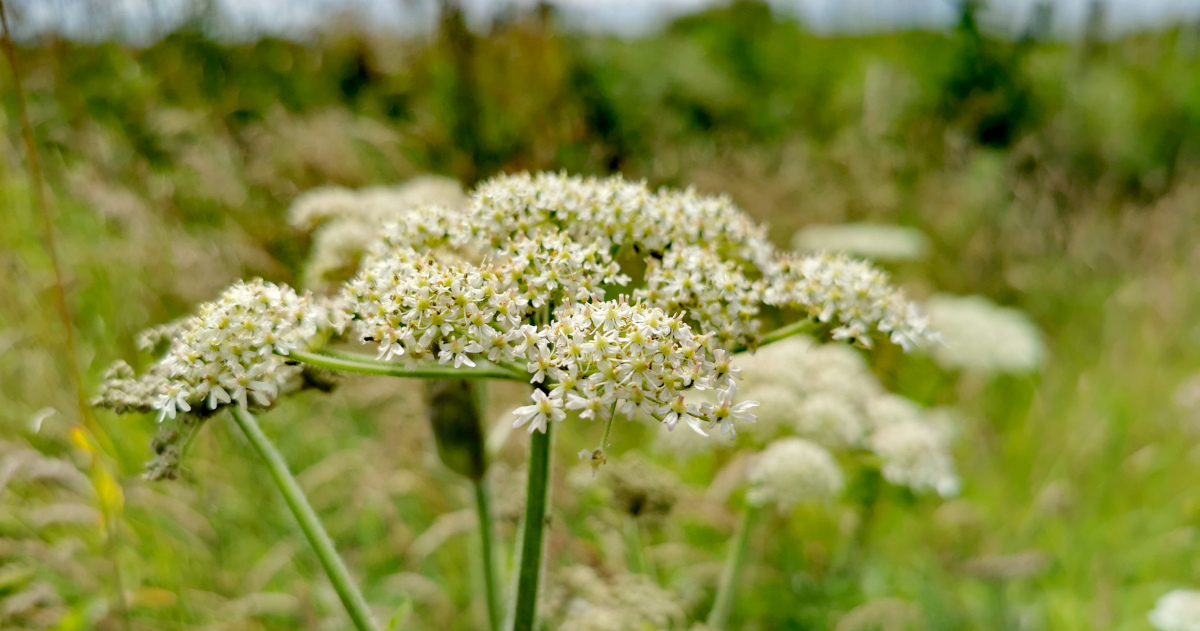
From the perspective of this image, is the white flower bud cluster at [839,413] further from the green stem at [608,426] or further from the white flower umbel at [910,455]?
the green stem at [608,426]

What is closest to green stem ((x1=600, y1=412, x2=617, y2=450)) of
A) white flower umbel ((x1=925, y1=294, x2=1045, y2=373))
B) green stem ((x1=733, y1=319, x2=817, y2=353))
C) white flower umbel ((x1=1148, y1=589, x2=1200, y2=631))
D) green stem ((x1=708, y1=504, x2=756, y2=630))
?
green stem ((x1=733, y1=319, x2=817, y2=353))

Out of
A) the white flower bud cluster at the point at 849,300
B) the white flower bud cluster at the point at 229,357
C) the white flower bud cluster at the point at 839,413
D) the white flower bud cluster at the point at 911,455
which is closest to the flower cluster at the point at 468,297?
the white flower bud cluster at the point at 229,357

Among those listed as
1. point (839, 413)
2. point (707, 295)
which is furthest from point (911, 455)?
point (707, 295)

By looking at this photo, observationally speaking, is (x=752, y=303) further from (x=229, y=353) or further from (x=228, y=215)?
(x=228, y=215)

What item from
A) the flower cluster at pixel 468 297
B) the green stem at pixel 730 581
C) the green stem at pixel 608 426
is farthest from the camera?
the green stem at pixel 730 581

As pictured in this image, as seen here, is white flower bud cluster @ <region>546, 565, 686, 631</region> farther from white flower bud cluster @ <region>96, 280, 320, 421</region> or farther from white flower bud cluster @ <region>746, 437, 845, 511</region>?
white flower bud cluster @ <region>96, 280, 320, 421</region>

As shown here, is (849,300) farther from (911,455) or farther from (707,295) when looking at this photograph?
(911,455)
